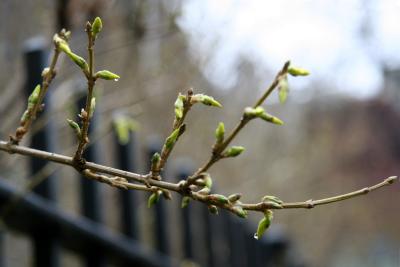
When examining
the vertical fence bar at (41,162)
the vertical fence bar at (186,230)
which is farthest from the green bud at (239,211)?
the vertical fence bar at (186,230)

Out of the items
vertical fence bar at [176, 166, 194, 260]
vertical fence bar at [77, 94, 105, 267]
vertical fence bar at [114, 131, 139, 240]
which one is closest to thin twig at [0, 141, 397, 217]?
Result: vertical fence bar at [77, 94, 105, 267]

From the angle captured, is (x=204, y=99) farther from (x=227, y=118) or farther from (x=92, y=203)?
(x=227, y=118)

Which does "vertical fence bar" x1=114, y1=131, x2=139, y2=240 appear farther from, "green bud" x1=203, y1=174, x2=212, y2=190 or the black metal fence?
"green bud" x1=203, y1=174, x2=212, y2=190

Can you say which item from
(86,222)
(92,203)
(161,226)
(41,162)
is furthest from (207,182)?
(161,226)

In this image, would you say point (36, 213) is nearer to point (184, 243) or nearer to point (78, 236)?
point (78, 236)

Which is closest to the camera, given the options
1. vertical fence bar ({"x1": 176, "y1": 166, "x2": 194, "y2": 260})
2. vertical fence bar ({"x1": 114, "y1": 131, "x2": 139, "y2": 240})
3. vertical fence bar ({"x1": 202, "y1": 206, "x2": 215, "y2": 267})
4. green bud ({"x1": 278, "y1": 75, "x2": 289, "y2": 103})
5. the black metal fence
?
green bud ({"x1": 278, "y1": 75, "x2": 289, "y2": 103})

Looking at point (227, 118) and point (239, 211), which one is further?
point (227, 118)

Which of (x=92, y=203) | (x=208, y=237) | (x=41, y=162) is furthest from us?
(x=208, y=237)
